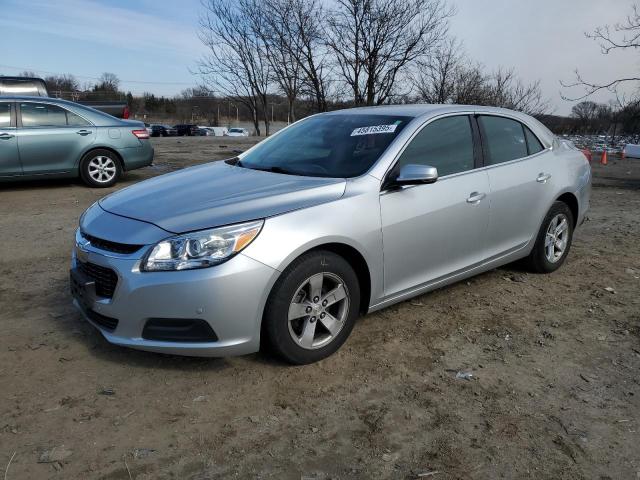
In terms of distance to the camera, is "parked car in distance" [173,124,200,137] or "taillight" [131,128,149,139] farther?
"parked car in distance" [173,124,200,137]

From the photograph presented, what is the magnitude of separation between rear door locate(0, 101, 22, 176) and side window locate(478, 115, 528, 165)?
716cm

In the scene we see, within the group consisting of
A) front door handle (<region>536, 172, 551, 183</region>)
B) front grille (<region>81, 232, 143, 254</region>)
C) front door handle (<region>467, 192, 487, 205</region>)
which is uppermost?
front door handle (<region>536, 172, 551, 183</region>)

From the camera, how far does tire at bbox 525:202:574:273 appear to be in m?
4.75

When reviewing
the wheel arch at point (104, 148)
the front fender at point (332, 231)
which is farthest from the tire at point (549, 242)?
the wheel arch at point (104, 148)

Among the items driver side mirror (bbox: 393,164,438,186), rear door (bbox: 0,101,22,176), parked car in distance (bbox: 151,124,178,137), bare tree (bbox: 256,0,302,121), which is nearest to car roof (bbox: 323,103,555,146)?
driver side mirror (bbox: 393,164,438,186)

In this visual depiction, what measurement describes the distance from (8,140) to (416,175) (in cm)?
725

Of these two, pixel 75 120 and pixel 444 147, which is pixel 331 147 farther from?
pixel 75 120

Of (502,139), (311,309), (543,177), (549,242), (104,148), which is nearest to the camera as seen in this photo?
(311,309)

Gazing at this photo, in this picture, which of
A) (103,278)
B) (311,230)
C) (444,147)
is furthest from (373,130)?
(103,278)

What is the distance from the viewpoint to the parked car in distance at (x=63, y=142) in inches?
321

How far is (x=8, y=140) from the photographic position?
318 inches

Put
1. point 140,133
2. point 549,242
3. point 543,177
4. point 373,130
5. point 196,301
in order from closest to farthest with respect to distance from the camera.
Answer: point 196,301, point 373,130, point 543,177, point 549,242, point 140,133

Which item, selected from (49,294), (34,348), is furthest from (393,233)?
(49,294)

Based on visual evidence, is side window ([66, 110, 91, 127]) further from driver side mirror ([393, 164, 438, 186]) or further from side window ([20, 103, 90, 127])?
driver side mirror ([393, 164, 438, 186])
